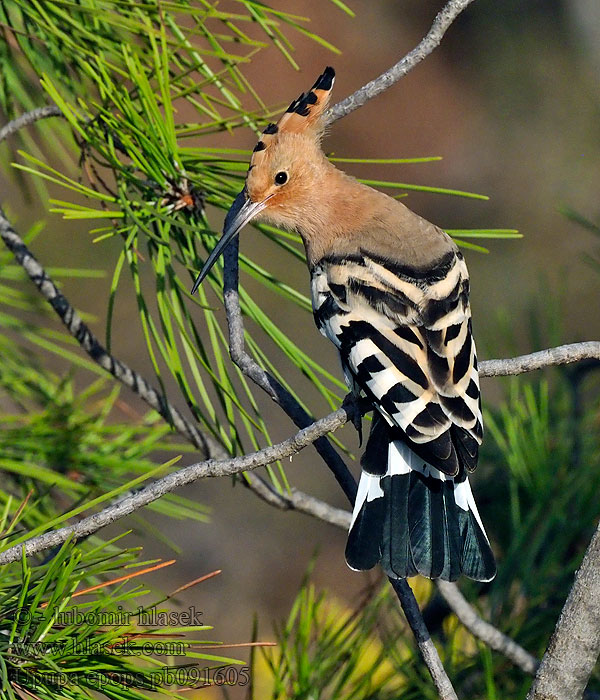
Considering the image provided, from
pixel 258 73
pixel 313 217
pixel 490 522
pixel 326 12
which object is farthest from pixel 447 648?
pixel 326 12

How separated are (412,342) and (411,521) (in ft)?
0.68

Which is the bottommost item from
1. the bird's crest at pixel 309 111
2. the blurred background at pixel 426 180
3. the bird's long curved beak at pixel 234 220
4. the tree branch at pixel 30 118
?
the blurred background at pixel 426 180

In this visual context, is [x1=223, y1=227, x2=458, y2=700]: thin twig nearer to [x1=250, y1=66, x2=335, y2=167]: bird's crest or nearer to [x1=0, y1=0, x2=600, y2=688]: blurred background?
[x1=250, y1=66, x2=335, y2=167]: bird's crest

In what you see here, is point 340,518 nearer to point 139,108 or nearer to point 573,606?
point 573,606

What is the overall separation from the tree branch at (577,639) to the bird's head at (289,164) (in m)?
0.56

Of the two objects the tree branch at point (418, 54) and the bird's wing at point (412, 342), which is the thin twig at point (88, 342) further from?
the tree branch at point (418, 54)

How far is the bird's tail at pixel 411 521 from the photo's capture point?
0.95 meters

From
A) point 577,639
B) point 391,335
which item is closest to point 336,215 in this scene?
point 391,335

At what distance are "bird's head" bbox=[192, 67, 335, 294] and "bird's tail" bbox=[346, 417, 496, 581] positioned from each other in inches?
12.8

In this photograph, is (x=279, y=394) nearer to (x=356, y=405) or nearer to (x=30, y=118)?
(x=356, y=405)

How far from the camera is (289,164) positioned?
1.23 m

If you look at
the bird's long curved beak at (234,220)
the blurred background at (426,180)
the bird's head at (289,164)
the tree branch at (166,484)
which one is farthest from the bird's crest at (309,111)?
the blurred background at (426,180)

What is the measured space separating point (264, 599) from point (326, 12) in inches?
115

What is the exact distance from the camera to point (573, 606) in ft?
2.31
